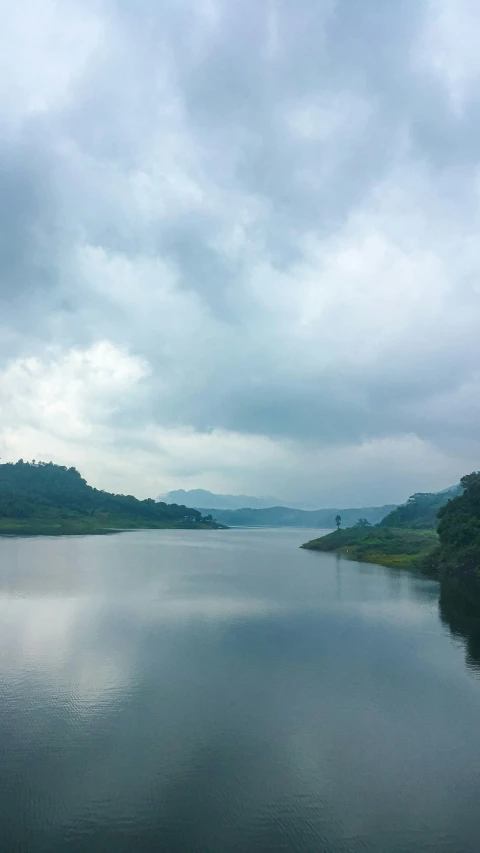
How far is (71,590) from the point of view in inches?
1890

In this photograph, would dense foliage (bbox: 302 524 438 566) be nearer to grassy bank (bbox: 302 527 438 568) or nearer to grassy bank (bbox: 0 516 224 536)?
grassy bank (bbox: 302 527 438 568)

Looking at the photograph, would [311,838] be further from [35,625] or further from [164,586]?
[164,586]

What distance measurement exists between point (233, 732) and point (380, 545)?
289 ft

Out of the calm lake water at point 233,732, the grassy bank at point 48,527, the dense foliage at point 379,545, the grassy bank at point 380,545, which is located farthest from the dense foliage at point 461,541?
the grassy bank at point 48,527

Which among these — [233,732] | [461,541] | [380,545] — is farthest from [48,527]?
[233,732]

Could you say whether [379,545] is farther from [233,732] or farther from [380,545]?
[233,732]

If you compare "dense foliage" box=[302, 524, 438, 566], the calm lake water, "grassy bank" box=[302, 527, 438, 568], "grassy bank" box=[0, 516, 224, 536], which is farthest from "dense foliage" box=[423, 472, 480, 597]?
"grassy bank" box=[0, 516, 224, 536]

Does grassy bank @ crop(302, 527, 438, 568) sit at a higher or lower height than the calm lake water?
higher

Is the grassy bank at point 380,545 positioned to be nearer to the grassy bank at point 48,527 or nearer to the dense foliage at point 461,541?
the dense foliage at point 461,541

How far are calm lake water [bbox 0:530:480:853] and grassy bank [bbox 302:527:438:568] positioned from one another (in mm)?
50504

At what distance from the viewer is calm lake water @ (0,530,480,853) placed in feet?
44.5

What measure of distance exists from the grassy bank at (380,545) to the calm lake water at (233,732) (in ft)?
166

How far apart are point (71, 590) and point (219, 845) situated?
3859 cm

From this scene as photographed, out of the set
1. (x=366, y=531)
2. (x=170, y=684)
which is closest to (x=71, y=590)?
→ (x=170, y=684)
